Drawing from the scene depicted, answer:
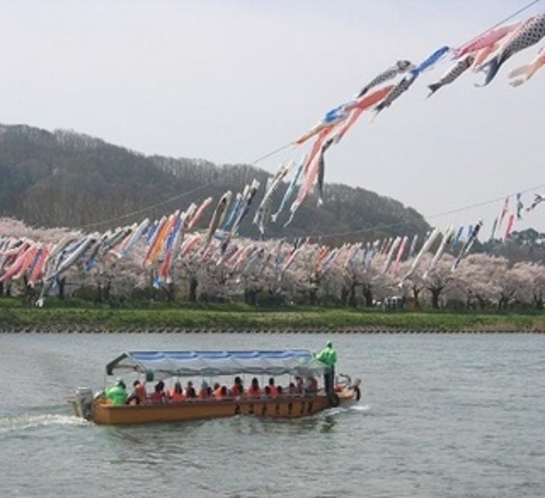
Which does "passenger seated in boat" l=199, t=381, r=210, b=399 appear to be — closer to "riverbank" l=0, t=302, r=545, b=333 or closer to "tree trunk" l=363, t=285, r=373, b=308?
"riverbank" l=0, t=302, r=545, b=333

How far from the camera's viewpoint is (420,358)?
65875 mm

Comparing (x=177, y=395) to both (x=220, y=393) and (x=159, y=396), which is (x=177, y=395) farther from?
(x=220, y=393)

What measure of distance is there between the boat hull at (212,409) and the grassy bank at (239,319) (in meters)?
54.0

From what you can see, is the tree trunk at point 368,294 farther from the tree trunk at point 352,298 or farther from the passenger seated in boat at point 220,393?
the passenger seated in boat at point 220,393

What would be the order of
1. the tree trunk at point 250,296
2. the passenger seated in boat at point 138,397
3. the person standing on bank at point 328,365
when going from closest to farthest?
1. the passenger seated in boat at point 138,397
2. the person standing on bank at point 328,365
3. the tree trunk at point 250,296

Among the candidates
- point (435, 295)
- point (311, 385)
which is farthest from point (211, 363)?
point (435, 295)

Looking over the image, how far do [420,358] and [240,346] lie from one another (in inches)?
483

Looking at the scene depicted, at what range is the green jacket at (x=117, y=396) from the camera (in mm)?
32812

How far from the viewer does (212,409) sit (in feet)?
113

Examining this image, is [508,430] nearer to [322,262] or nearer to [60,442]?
[60,442]

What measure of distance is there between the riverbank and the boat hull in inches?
2121

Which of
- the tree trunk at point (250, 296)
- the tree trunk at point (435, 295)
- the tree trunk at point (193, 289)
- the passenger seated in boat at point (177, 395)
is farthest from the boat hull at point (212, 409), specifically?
the tree trunk at point (435, 295)

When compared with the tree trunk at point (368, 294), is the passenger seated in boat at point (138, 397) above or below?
below

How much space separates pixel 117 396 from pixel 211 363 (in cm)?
407
